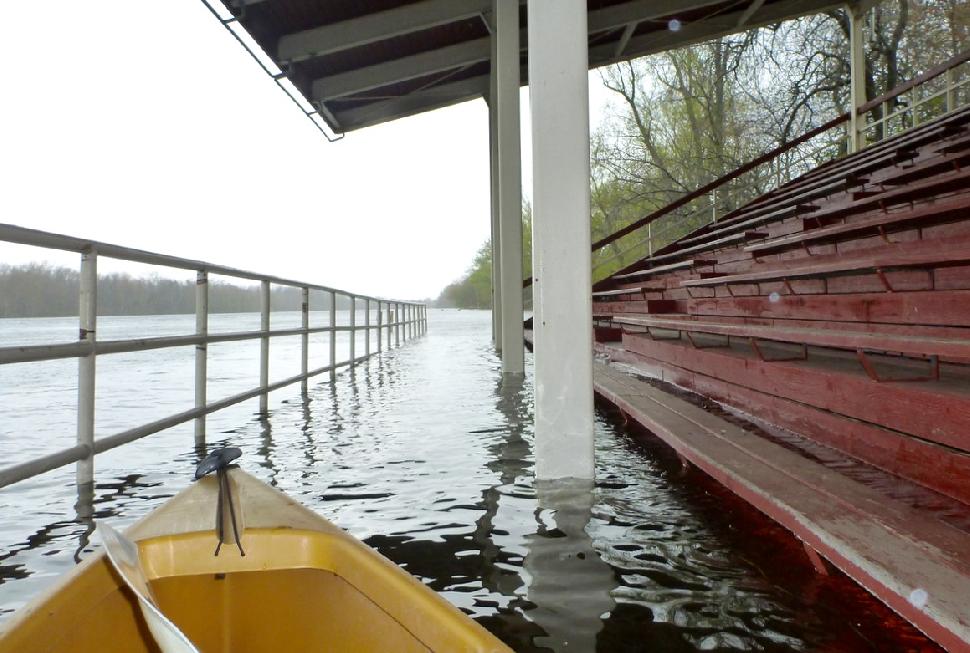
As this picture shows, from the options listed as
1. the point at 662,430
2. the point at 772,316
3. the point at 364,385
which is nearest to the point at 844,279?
the point at 772,316

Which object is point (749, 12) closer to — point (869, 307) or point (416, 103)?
point (416, 103)

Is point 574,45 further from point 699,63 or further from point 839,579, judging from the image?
point 699,63

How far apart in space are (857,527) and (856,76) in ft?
36.9

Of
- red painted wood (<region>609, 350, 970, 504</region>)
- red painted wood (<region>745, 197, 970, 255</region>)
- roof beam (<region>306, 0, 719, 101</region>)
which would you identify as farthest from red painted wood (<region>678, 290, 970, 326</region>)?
roof beam (<region>306, 0, 719, 101</region>)

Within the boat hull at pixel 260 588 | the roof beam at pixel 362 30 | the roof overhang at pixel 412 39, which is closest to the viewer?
the boat hull at pixel 260 588

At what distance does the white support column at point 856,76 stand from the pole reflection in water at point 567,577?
10602 mm

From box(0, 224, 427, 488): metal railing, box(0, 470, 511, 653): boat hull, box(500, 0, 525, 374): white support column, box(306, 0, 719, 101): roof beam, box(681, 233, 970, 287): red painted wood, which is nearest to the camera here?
box(0, 470, 511, 653): boat hull

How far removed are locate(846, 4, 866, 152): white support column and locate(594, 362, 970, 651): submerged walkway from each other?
9901 millimetres

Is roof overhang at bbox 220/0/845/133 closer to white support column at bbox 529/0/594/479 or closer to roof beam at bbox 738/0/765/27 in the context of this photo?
roof beam at bbox 738/0/765/27

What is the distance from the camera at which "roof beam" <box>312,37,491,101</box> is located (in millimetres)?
10453

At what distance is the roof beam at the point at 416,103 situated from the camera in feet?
40.1

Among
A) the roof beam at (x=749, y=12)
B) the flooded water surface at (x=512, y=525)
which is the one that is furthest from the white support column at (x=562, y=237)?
the roof beam at (x=749, y=12)

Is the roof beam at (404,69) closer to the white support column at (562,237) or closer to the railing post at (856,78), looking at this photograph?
the railing post at (856,78)

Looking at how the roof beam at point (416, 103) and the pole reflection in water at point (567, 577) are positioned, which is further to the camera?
the roof beam at point (416, 103)
